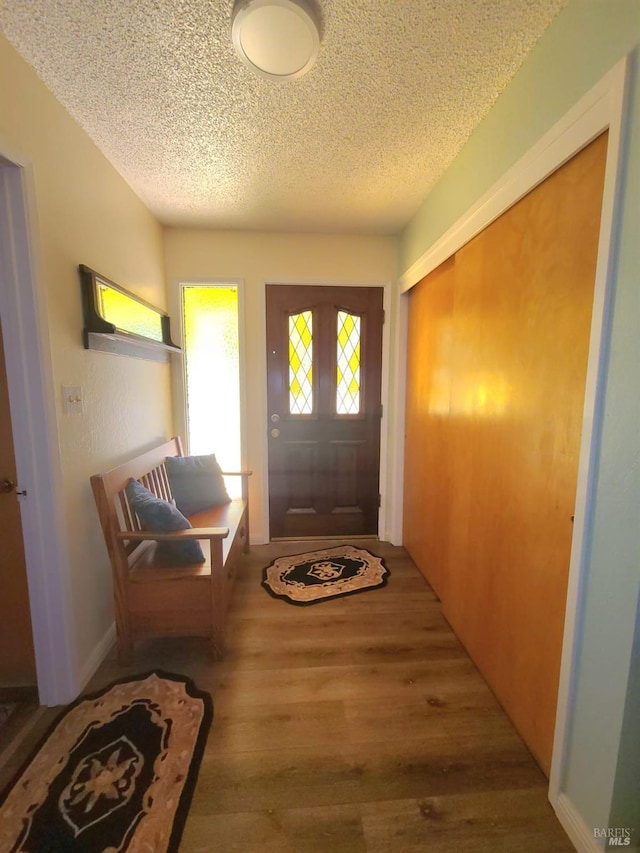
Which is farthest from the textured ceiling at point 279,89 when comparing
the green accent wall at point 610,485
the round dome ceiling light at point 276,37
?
the green accent wall at point 610,485

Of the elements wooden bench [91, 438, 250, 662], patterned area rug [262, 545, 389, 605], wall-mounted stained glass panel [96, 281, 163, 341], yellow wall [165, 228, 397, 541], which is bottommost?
patterned area rug [262, 545, 389, 605]

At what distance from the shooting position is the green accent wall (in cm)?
86

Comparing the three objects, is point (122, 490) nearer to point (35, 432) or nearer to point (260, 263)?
point (35, 432)

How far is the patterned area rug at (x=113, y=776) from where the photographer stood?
1.04 metres

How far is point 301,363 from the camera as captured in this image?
290 centimetres

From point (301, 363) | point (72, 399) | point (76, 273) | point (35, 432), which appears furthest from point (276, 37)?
point (301, 363)

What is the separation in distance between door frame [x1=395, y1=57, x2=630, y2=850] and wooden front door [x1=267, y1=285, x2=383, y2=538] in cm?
168

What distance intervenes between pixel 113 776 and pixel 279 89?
269 centimetres

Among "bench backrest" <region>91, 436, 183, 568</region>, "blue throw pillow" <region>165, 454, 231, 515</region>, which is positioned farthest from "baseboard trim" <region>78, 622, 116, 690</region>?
"blue throw pillow" <region>165, 454, 231, 515</region>

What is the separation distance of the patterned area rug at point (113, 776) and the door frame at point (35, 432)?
0.24m

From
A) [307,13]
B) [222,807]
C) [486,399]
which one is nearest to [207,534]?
[222,807]

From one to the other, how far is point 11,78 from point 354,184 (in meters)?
1.60

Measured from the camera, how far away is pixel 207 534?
1.63m

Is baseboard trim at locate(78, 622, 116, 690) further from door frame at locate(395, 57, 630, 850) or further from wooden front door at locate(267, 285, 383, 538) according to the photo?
door frame at locate(395, 57, 630, 850)
